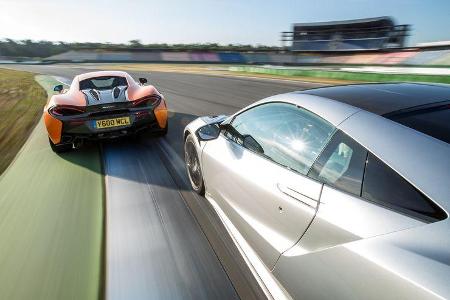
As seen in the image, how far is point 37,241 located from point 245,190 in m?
2.04

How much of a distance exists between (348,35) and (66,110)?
203ft

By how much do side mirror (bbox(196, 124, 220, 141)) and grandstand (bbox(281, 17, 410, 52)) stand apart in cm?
5720

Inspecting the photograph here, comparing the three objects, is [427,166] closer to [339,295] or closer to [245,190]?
[339,295]

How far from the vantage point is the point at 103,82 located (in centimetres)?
639

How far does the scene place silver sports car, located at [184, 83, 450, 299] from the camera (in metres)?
1.29

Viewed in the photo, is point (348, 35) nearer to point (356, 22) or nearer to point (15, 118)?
point (356, 22)

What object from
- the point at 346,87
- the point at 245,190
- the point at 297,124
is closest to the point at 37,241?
the point at 245,190

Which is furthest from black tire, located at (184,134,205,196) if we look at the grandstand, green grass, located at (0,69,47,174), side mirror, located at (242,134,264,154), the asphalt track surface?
the grandstand

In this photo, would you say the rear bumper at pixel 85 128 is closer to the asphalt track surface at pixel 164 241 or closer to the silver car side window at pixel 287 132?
the asphalt track surface at pixel 164 241

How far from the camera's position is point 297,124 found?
2.33 meters

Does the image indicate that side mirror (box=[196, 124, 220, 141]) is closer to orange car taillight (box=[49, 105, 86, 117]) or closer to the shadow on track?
the shadow on track

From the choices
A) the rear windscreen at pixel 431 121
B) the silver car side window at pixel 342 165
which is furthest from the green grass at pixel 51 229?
the rear windscreen at pixel 431 121

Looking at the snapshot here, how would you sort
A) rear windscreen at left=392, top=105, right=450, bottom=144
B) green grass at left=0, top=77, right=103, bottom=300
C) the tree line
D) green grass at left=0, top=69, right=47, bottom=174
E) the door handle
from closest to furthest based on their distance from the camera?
rear windscreen at left=392, top=105, right=450, bottom=144 < the door handle < green grass at left=0, top=77, right=103, bottom=300 < green grass at left=0, top=69, right=47, bottom=174 < the tree line

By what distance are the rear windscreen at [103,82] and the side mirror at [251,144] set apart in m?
4.15
